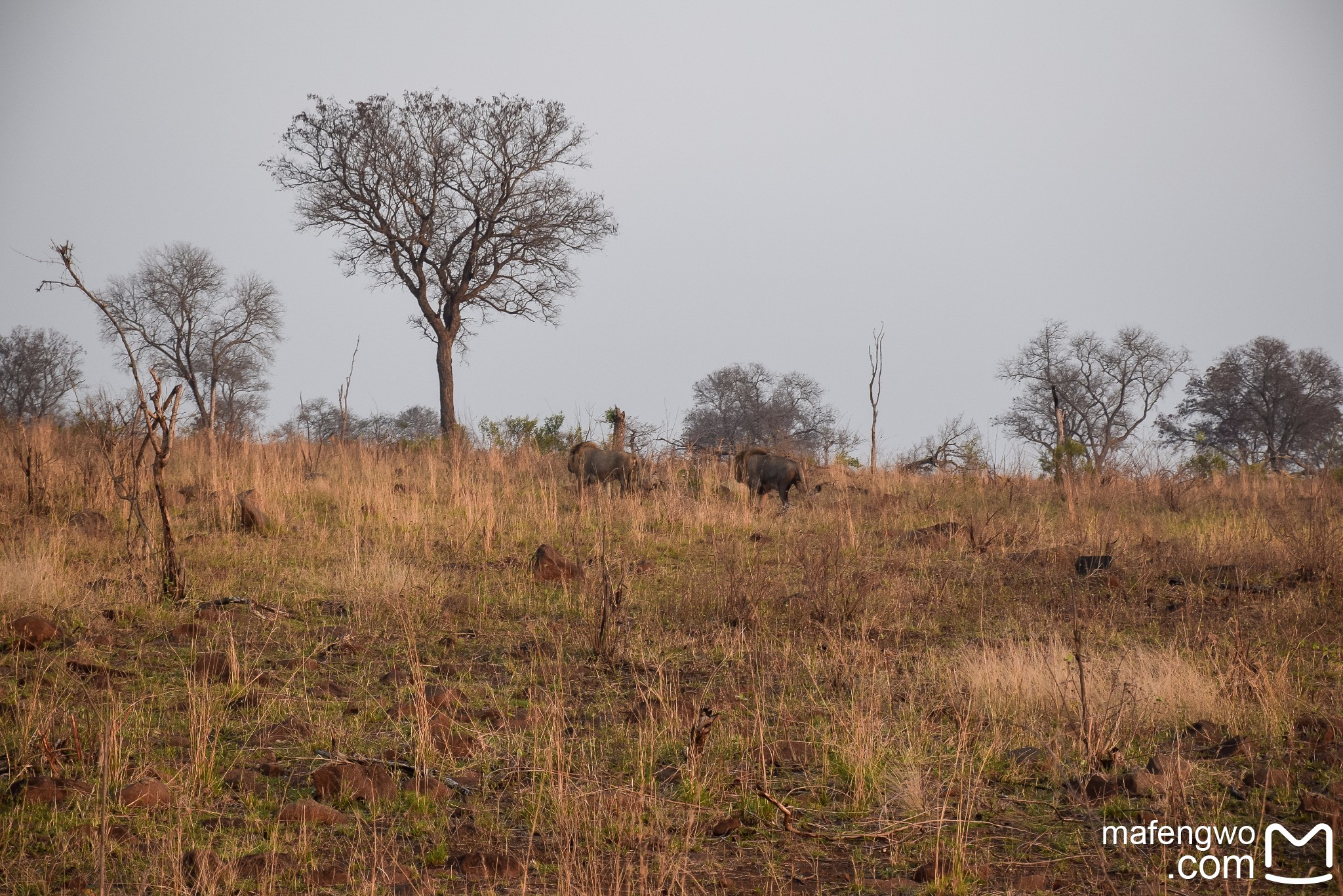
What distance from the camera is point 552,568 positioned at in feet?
23.8

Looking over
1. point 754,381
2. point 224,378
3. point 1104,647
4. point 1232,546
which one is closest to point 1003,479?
point 1232,546

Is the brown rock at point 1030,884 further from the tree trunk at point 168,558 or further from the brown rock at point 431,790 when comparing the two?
the tree trunk at point 168,558

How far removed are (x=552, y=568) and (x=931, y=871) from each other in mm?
4888

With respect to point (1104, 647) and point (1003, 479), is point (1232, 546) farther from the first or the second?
point (1003, 479)

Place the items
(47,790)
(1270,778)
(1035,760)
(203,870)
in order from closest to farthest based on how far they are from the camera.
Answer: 1. (203,870)
2. (47,790)
3. (1270,778)
4. (1035,760)

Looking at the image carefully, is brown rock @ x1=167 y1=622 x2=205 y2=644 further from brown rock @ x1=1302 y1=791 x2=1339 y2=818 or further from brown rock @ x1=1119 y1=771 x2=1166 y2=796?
brown rock @ x1=1302 y1=791 x2=1339 y2=818

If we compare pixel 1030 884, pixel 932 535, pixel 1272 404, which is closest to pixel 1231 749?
pixel 1030 884

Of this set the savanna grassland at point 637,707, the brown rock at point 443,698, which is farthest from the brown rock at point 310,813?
the brown rock at point 443,698

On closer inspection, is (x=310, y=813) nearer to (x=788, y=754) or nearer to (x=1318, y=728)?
(x=788, y=754)

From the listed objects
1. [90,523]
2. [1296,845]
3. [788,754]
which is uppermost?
[90,523]

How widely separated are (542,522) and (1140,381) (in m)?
33.0

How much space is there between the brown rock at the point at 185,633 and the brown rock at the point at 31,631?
1.91ft

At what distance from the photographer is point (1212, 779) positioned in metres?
3.40

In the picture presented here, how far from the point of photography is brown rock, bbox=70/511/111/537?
7809 millimetres
